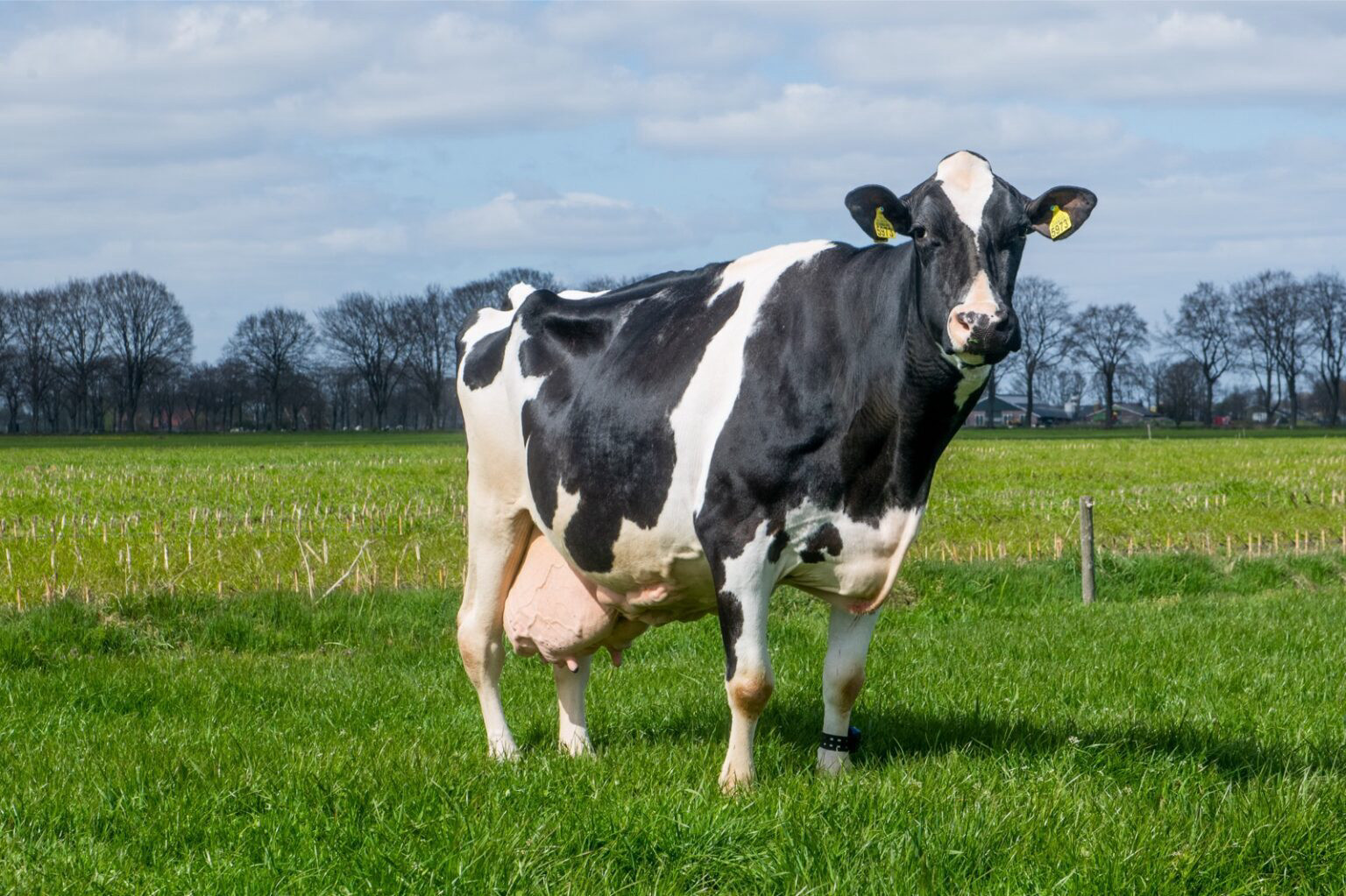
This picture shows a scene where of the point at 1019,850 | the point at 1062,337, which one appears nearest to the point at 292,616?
the point at 1019,850

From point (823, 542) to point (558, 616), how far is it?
70.0 inches

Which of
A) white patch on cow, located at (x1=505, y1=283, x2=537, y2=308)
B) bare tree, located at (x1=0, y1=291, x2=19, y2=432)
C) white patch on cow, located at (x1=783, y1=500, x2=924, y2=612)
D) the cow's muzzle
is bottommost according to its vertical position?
white patch on cow, located at (x1=783, y1=500, x2=924, y2=612)

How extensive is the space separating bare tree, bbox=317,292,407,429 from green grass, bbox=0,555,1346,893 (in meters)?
103

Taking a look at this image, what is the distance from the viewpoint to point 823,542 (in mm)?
5258

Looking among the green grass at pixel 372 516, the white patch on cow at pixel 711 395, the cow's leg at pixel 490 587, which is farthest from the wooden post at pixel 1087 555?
the white patch on cow at pixel 711 395

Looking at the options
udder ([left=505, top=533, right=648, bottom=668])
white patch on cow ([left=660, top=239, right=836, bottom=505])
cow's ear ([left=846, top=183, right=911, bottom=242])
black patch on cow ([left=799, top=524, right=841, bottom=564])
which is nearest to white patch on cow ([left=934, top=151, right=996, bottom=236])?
cow's ear ([left=846, top=183, right=911, bottom=242])

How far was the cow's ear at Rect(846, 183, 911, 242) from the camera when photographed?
5148 mm

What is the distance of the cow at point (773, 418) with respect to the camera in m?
5.02

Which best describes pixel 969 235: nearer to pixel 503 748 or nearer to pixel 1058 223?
pixel 1058 223

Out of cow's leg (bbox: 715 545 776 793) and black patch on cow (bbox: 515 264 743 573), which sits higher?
black patch on cow (bbox: 515 264 743 573)

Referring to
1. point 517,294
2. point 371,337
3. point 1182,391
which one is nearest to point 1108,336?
point 1182,391

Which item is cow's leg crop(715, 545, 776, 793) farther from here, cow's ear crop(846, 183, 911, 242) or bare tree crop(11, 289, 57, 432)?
bare tree crop(11, 289, 57, 432)

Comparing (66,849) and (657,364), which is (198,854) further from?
(657,364)

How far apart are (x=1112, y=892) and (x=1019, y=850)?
1.22 ft
